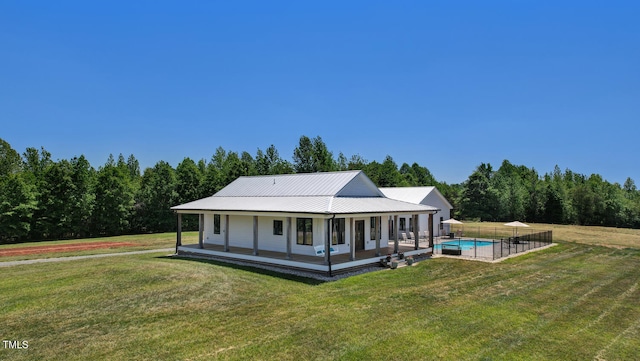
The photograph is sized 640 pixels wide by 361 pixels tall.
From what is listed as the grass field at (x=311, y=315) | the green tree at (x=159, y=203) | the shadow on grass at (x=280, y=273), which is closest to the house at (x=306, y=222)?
the shadow on grass at (x=280, y=273)

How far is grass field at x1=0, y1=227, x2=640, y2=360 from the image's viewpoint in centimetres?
794

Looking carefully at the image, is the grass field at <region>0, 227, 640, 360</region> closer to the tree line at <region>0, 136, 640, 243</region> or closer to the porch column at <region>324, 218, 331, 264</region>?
the porch column at <region>324, 218, 331, 264</region>

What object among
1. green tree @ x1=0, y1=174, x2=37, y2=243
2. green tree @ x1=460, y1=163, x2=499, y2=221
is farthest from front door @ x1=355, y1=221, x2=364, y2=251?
green tree @ x1=460, y1=163, x2=499, y2=221

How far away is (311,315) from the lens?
33.6 ft

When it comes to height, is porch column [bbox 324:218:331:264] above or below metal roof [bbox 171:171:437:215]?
below

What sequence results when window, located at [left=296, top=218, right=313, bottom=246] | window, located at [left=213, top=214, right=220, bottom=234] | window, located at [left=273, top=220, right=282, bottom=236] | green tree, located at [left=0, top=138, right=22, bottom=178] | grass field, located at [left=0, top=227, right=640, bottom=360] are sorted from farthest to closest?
green tree, located at [left=0, top=138, right=22, bottom=178] < window, located at [left=213, top=214, right=220, bottom=234] < window, located at [left=273, top=220, right=282, bottom=236] < window, located at [left=296, top=218, right=313, bottom=246] < grass field, located at [left=0, top=227, right=640, bottom=360]

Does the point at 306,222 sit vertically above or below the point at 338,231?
above

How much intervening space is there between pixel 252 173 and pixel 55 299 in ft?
131

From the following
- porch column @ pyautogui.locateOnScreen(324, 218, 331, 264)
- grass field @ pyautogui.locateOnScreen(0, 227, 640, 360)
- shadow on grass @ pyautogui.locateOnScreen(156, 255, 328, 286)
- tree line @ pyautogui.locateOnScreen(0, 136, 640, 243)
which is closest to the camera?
grass field @ pyautogui.locateOnScreen(0, 227, 640, 360)

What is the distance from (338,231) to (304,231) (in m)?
1.75

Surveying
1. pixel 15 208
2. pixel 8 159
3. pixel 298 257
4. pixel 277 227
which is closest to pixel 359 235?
pixel 298 257

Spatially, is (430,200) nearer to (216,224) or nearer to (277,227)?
(277,227)

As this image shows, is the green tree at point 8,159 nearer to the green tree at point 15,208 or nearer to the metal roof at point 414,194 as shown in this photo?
the green tree at point 15,208

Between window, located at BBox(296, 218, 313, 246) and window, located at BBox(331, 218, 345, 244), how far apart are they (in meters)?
1.17
